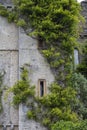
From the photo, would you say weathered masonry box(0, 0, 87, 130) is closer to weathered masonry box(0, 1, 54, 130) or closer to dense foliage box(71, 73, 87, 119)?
weathered masonry box(0, 1, 54, 130)

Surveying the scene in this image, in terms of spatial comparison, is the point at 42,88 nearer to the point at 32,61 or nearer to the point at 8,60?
the point at 32,61

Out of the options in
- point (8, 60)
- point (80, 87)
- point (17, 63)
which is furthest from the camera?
point (80, 87)

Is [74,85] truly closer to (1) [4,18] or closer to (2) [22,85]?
(2) [22,85]

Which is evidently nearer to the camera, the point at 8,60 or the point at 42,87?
the point at 42,87

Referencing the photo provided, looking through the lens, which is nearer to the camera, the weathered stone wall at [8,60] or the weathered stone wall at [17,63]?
the weathered stone wall at [17,63]

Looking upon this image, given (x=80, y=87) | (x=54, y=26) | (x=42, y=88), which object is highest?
(x=54, y=26)

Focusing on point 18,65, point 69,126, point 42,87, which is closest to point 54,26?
point 18,65

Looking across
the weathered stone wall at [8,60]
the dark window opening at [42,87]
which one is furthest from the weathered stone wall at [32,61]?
the weathered stone wall at [8,60]

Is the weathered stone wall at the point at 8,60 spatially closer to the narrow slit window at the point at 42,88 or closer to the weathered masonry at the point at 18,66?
the weathered masonry at the point at 18,66

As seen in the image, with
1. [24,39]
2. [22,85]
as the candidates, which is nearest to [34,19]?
[24,39]

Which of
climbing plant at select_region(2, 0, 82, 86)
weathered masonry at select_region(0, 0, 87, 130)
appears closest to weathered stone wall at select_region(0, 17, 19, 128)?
weathered masonry at select_region(0, 0, 87, 130)

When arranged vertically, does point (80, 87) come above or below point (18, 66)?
below

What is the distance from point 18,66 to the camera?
1562cm

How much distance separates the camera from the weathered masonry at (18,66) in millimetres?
14914
